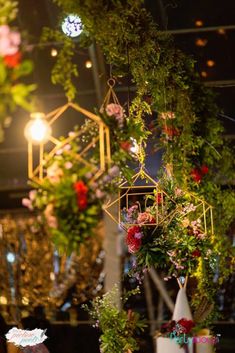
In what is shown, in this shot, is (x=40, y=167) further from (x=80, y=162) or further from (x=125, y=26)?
(x=125, y=26)

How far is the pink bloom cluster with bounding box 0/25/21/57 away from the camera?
7.53ft

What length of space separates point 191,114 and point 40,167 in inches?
69.1

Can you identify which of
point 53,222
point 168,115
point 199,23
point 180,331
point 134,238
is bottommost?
point 180,331

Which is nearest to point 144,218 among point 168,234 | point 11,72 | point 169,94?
point 168,234

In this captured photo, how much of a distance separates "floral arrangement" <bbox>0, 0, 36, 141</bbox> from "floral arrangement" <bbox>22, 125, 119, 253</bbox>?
1.56 feet

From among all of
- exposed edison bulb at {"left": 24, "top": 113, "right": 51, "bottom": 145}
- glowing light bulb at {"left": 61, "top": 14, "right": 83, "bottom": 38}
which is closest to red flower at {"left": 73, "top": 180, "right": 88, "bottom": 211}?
exposed edison bulb at {"left": 24, "top": 113, "right": 51, "bottom": 145}

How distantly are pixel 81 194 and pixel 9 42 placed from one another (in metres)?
0.74

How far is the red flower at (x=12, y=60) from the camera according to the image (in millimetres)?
2303

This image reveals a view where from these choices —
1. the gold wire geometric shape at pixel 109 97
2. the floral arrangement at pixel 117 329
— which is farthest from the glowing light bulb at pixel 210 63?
the floral arrangement at pixel 117 329

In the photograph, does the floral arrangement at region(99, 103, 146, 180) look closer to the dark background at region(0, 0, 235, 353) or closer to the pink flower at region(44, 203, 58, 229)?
the pink flower at region(44, 203, 58, 229)

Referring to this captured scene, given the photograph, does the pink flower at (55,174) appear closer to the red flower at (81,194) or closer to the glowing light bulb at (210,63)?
the red flower at (81,194)

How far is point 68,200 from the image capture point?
270 centimetres

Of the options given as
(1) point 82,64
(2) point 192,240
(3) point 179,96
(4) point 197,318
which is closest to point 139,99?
(3) point 179,96

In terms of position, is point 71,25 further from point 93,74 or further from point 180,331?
point 93,74
